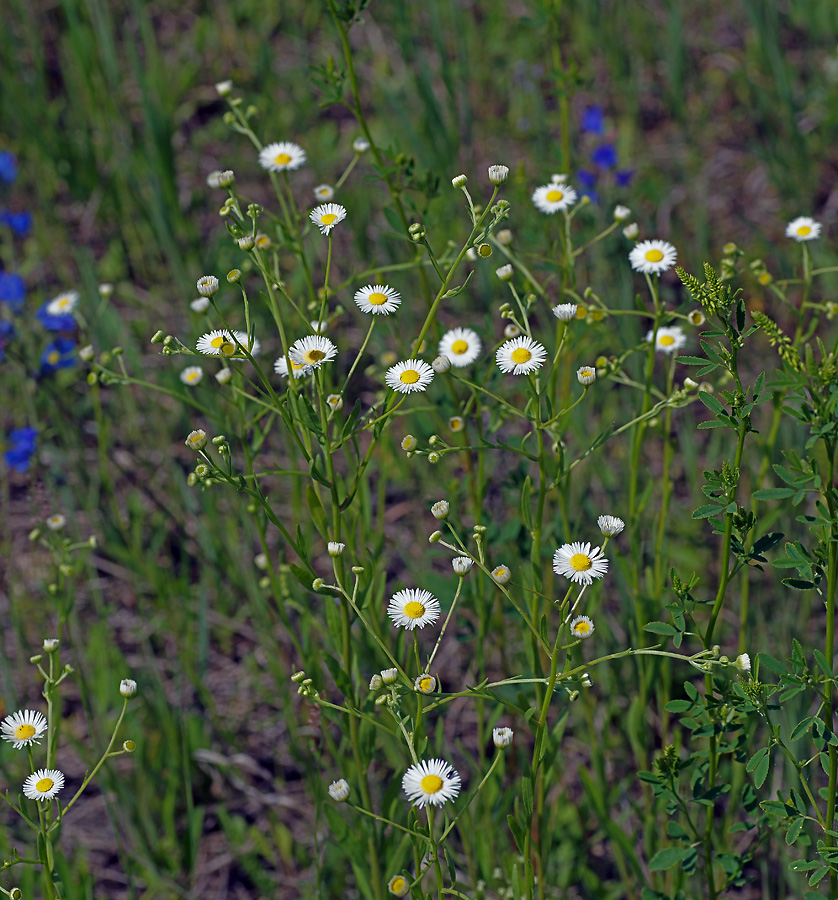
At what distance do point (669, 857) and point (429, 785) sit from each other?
55 cm

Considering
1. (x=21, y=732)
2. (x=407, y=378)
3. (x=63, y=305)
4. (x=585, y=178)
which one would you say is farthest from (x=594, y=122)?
(x=21, y=732)

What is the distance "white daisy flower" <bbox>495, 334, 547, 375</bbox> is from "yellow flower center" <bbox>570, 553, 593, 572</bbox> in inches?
11.2

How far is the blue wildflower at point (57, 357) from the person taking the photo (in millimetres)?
2578

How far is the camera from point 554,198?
1.87 meters

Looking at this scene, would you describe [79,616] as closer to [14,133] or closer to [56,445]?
[56,445]

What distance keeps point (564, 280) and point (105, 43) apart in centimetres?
217

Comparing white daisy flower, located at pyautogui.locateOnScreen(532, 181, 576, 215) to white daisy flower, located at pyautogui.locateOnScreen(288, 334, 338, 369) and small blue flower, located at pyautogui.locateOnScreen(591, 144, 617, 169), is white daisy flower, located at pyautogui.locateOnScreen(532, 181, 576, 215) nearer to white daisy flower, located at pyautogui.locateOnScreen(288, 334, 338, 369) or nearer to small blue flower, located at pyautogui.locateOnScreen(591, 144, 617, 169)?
white daisy flower, located at pyautogui.locateOnScreen(288, 334, 338, 369)

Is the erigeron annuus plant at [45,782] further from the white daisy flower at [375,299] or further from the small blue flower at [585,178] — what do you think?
the small blue flower at [585,178]

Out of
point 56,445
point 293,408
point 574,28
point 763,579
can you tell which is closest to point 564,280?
point 293,408

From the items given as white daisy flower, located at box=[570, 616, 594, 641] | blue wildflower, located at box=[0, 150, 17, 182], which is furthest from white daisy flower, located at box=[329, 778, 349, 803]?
blue wildflower, located at box=[0, 150, 17, 182]

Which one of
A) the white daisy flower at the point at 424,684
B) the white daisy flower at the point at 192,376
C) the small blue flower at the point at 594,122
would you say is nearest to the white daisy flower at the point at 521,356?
the white daisy flower at the point at 424,684

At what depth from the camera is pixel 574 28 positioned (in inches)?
163

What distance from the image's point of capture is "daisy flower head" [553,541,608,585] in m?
1.31

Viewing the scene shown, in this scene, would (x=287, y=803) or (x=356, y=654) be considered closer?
(x=356, y=654)
